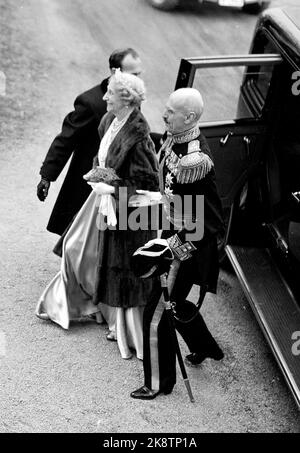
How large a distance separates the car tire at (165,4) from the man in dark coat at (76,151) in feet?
21.2

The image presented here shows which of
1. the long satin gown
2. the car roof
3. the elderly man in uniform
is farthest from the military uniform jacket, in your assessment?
the car roof

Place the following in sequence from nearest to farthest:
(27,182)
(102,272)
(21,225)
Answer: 1. (102,272)
2. (21,225)
3. (27,182)

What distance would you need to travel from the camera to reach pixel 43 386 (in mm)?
4535

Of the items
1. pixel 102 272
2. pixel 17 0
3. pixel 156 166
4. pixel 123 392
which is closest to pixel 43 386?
pixel 123 392

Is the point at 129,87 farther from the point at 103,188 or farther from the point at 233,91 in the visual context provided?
the point at 233,91

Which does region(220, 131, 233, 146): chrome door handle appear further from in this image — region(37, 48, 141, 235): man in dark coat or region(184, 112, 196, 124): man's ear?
region(184, 112, 196, 124): man's ear

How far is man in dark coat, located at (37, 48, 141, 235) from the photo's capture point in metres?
4.79

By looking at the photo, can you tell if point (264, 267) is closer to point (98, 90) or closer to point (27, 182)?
point (98, 90)

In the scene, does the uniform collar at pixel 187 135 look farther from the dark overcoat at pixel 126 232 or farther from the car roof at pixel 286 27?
the car roof at pixel 286 27

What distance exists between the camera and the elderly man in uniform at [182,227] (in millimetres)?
4039

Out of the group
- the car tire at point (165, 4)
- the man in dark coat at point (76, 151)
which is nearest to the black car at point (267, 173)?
the man in dark coat at point (76, 151)

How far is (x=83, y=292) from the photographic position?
5.07m

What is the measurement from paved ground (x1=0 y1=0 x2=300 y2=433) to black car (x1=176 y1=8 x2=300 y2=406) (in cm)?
32

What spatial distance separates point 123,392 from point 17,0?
24.5 feet
